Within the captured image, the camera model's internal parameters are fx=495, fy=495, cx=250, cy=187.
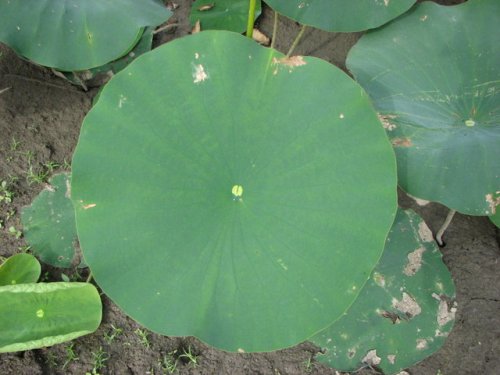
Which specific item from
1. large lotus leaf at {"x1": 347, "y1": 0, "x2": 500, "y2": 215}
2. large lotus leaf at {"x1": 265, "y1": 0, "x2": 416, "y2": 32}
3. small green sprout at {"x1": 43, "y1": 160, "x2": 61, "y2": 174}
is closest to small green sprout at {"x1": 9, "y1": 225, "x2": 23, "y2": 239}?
small green sprout at {"x1": 43, "y1": 160, "x2": 61, "y2": 174}

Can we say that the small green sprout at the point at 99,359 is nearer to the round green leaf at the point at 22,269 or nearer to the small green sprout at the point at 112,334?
the small green sprout at the point at 112,334

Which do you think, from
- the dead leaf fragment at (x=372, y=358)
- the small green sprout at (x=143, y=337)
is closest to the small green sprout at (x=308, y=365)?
the dead leaf fragment at (x=372, y=358)

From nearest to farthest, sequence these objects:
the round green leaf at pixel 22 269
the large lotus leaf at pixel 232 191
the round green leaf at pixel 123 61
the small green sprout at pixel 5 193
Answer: the large lotus leaf at pixel 232 191 < the round green leaf at pixel 22 269 < the small green sprout at pixel 5 193 < the round green leaf at pixel 123 61

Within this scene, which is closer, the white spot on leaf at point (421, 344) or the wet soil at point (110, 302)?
the white spot on leaf at point (421, 344)

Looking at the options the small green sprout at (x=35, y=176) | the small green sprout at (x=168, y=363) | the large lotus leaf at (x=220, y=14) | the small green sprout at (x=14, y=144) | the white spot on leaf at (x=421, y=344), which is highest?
the large lotus leaf at (x=220, y=14)

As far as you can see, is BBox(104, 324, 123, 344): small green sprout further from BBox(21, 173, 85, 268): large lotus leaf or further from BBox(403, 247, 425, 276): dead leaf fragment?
BBox(403, 247, 425, 276): dead leaf fragment

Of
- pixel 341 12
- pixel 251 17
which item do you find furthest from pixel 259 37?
pixel 341 12
